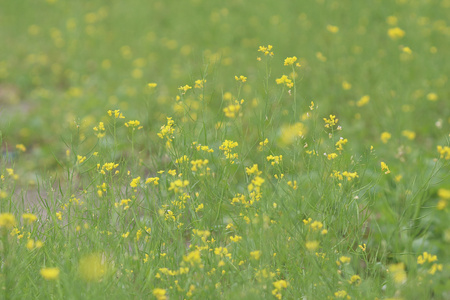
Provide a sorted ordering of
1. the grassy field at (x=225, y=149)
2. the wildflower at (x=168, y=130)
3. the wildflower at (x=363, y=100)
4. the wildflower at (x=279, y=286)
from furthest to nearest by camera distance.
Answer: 1. the wildflower at (x=363, y=100)
2. the wildflower at (x=168, y=130)
3. the grassy field at (x=225, y=149)
4. the wildflower at (x=279, y=286)

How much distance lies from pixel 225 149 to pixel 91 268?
737 mm

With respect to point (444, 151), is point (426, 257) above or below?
below

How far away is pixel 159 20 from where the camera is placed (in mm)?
6977

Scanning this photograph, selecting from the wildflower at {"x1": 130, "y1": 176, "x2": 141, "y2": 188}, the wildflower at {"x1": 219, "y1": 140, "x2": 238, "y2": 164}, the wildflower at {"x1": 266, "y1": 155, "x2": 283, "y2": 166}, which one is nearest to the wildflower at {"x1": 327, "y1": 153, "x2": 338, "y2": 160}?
the wildflower at {"x1": 266, "y1": 155, "x2": 283, "y2": 166}

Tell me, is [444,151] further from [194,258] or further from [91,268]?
[91,268]

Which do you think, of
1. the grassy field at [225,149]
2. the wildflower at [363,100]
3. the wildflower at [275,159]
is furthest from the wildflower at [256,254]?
the wildflower at [363,100]

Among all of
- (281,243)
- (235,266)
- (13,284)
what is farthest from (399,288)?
(13,284)

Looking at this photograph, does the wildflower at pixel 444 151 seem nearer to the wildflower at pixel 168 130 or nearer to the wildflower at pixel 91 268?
the wildflower at pixel 168 130

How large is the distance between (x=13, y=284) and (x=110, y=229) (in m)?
0.48

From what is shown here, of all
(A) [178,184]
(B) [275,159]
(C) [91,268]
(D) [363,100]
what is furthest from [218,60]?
(C) [91,268]

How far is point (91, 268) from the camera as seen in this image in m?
1.77

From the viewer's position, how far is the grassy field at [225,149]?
6.56ft

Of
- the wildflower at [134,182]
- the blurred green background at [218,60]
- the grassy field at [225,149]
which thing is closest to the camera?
the grassy field at [225,149]

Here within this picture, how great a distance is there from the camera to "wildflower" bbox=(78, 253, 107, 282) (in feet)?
5.78
